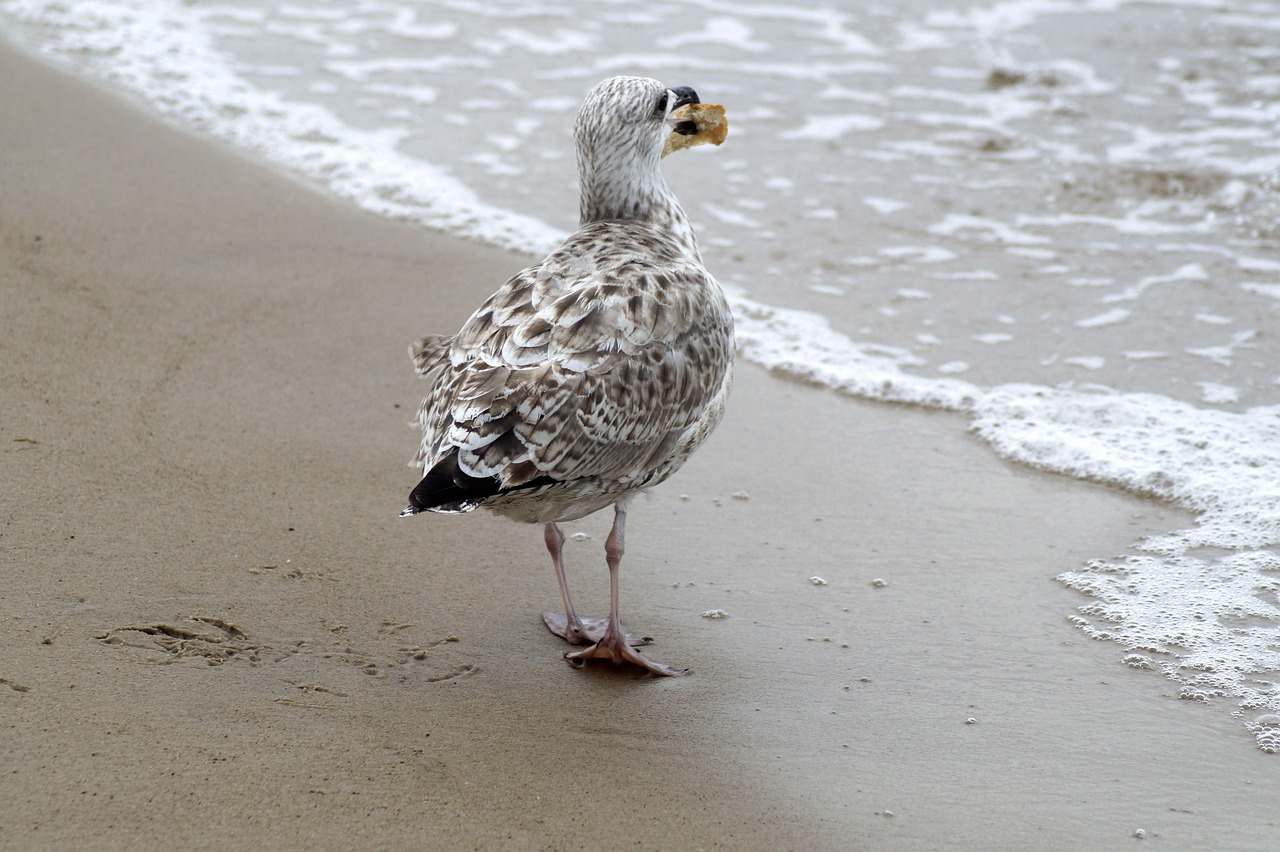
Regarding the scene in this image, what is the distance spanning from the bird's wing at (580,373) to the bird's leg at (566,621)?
44 cm

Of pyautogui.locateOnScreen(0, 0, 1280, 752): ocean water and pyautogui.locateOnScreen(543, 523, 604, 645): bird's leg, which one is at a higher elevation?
pyautogui.locateOnScreen(0, 0, 1280, 752): ocean water

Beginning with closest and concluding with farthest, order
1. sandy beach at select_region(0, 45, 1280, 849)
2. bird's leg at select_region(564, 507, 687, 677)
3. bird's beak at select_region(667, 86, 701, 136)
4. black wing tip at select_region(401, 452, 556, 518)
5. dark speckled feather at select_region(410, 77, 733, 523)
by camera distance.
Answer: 1. sandy beach at select_region(0, 45, 1280, 849)
2. black wing tip at select_region(401, 452, 556, 518)
3. dark speckled feather at select_region(410, 77, 733, 523)
4. bird's leg at select_region(564, 507, 687, 677)
5. bird's beak at select_region(667, 86, 701, 136)

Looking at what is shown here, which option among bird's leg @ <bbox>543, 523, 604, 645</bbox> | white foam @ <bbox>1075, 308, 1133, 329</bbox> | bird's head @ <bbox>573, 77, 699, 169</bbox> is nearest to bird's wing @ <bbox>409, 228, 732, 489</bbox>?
bird's leg @ <bbox>543, 523, 604, 645</bbox>

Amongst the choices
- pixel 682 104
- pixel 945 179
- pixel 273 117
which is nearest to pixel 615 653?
pixel 682 104

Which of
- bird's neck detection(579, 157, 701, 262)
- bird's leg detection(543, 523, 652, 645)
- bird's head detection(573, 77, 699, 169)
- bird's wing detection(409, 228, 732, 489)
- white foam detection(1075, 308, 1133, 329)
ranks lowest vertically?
bird's leg detection(543, 523, 652, 645)

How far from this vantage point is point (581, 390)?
3.70 meters

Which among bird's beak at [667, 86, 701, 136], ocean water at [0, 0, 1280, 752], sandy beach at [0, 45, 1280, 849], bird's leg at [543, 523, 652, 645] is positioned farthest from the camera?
ocean water at [0, 0, 1280, 752]

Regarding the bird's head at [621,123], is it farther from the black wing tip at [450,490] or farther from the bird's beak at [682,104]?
the black wing tip at [450,490]

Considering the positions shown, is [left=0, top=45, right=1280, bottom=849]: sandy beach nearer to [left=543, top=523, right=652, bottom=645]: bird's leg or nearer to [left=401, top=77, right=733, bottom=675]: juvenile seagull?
[left=543, top=523, right=652, bottom=645]: bird's leg

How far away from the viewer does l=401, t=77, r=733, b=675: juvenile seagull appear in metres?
3.54

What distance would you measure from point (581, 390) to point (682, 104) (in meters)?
1.67

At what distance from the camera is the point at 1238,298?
6.71 m

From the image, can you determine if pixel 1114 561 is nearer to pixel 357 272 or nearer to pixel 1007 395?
pixel 1007 395

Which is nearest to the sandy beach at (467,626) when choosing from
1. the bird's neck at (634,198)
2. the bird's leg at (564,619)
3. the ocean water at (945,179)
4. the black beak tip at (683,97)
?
the bird's leg at (564,619)
